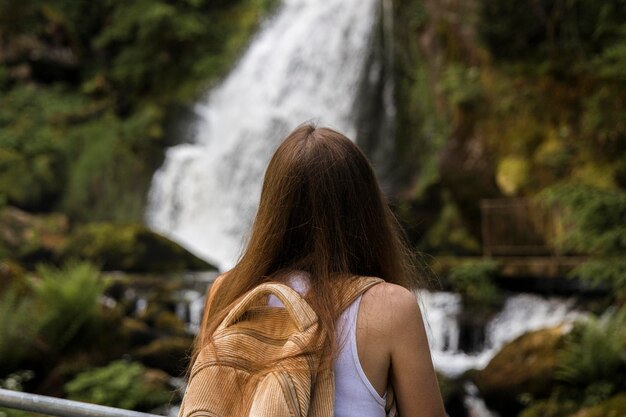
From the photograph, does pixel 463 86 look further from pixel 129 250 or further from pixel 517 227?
pixel 129 250

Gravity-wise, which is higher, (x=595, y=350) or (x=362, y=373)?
(x=362, y=373)

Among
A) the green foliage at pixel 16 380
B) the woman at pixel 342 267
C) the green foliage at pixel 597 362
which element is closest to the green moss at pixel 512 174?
the green foliage at pixel 597 362

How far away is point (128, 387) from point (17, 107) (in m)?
16.2

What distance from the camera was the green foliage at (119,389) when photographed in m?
7.27

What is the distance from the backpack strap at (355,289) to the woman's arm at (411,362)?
56mm

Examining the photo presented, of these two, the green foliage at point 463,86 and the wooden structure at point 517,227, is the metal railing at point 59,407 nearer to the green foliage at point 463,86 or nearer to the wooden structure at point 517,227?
the wooden structure at point 517,227

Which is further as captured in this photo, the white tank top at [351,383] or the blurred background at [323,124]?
the blurred background at [323,124]

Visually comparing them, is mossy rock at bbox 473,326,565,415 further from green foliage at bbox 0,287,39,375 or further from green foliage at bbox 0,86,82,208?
green foliage at bbox 0,86,82,208

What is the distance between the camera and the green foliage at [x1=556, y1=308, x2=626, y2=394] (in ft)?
24.7

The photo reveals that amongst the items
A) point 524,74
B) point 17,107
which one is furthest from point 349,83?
point 17,107

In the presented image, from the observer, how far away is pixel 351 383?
4.85 feet

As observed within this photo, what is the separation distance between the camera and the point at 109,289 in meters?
12.3

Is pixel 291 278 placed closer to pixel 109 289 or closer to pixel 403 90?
pixel 109 289

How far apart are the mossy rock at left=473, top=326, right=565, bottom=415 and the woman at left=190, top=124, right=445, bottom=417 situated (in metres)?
6.83
